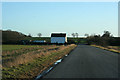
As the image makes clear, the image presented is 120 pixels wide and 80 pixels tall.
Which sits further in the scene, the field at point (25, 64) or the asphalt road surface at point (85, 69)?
the field at point (25, 64)

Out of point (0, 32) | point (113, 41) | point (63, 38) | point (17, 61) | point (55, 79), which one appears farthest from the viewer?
point (63, 38)

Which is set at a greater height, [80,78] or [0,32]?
[0,32]

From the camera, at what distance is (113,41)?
90.9 m

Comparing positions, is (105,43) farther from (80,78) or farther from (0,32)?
(80,78)

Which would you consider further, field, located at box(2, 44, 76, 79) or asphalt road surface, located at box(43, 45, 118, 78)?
field, located at box(2, 44, 76, 79)

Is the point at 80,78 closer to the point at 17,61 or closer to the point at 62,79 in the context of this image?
the point at 62,79

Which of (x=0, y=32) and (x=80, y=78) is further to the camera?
(x=0, y=32)

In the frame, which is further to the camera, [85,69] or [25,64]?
[25,64]

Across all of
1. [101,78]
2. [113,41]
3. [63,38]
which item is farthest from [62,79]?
[63,38]

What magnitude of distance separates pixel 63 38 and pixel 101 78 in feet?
389

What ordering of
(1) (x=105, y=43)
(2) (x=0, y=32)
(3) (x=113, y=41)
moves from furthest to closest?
(3) (x=113, y=41), (1) (x=105, y=43), (2) (x=0, y=32)

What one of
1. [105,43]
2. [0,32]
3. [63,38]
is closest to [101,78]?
[0,32]

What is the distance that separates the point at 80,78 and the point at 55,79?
119 centimetres

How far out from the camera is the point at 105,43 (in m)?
84.4
